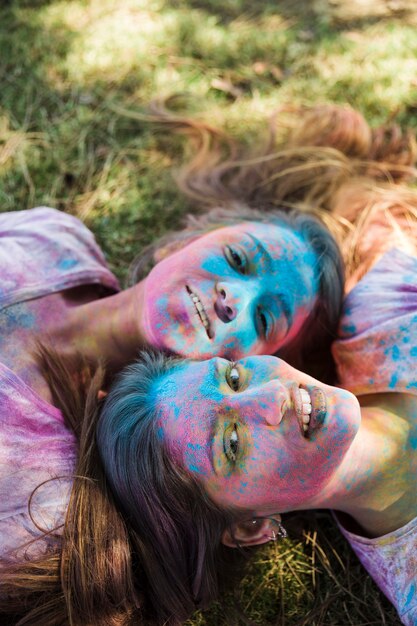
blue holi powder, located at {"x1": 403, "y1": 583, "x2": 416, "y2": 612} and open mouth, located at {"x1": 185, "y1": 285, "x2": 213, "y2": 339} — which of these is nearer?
blue holi powder, located at {"x1": 403, "y1": 583, "x2": 416, "y2": 612}

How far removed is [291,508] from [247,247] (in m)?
1.10

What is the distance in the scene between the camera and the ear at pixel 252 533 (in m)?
2.28

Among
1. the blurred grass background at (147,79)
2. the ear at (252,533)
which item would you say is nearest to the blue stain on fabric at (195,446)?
the ear at (252,533)

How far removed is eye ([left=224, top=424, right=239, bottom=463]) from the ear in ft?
1.22

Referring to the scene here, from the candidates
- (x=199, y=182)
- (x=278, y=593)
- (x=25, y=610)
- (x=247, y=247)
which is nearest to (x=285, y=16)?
(x=199, y=182)

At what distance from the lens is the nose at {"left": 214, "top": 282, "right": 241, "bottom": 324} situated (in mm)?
2393

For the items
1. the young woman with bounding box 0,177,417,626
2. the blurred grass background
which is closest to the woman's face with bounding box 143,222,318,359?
the young woman with bounding box 0,177,417,626

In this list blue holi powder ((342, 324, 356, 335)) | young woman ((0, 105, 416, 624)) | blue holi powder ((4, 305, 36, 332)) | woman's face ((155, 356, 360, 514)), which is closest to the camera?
woman's face ((155, 356, 360, 514))

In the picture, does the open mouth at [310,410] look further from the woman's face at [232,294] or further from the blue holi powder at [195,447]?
the woman's face at [232,294]

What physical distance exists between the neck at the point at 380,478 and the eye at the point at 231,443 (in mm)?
474

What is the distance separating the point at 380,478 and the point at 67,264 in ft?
5.68

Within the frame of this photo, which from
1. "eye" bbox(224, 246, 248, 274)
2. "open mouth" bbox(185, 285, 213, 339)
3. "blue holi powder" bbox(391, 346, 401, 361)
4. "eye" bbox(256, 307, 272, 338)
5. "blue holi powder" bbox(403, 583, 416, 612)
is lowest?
"blue holi powder" bbox(403, 583, 416, 612)

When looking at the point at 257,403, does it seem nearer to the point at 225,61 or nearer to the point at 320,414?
the point at 320,414

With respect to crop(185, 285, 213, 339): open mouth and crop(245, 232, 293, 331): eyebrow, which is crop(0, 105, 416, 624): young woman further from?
crop(245, 232, 293, 331): eyebrow
